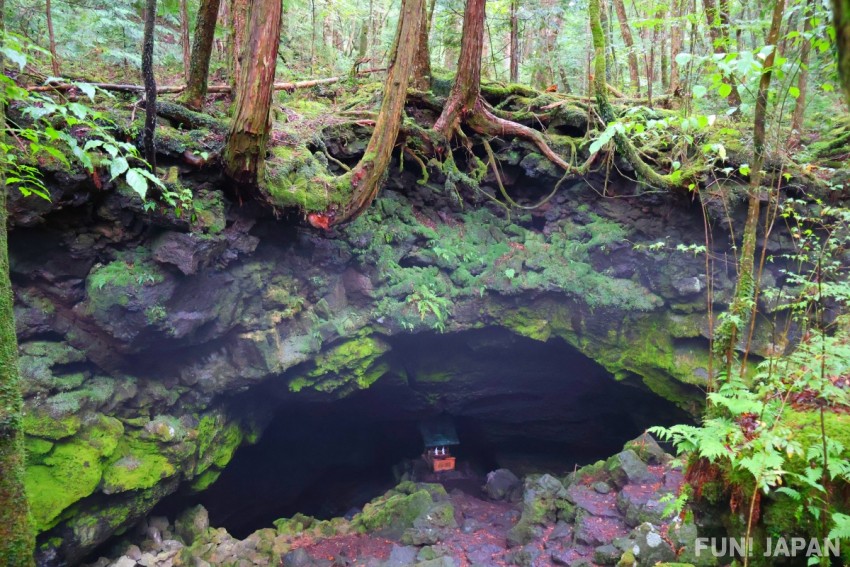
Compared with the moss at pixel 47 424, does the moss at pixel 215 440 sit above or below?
below

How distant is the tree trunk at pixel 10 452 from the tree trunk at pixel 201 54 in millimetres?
4075

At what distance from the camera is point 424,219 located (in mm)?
8945

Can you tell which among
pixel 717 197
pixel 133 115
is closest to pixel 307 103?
pixel 133 115

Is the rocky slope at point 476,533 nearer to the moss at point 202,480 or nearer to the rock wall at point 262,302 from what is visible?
the moss at point 202,480

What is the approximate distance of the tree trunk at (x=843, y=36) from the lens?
1027 mm

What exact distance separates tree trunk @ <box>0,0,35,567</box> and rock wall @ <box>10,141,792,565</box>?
10.6 ft

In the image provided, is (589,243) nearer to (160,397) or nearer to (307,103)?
(307,103)

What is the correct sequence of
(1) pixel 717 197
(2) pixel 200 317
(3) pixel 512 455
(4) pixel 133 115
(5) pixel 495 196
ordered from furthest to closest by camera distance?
1. (3) pixel 512 455
2. (5) pixel 495 196
3. (1) pixel 717 197
4. (2) pixel 200 317
5. (4) pixel 133 115

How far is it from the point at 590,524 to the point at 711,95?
8.26 meters

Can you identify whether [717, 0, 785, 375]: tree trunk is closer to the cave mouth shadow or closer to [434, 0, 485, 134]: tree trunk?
[434, 0, 485, 134]: tree trunk

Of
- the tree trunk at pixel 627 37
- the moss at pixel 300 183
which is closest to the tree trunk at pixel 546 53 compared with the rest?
the tree trunk at pixel 627 37

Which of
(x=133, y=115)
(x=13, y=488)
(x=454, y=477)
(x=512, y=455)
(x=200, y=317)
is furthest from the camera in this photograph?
(x=512, y=455)

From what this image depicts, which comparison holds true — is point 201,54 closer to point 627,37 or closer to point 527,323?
point 527,323

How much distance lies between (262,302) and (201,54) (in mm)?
3532
